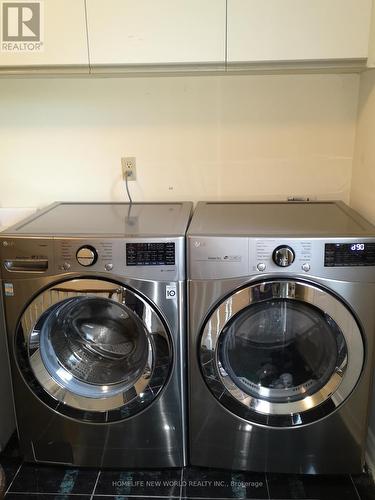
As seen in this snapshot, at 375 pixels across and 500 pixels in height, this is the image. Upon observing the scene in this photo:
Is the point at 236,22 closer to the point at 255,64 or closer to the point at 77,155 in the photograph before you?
the point at 255,64

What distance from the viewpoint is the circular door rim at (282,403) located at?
1.50m

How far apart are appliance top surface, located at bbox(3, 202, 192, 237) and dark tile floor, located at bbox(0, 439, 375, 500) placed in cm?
95

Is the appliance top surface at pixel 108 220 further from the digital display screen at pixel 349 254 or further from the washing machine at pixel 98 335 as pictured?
the digital display screen at pixel 349 254

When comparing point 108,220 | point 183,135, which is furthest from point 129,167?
point 108,220

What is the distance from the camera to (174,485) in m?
1.73

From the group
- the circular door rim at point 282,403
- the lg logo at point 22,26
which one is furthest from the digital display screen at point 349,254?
the lg logo at point 22,26

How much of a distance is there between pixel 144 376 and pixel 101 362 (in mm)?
216

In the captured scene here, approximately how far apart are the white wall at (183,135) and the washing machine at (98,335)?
30 centimetres

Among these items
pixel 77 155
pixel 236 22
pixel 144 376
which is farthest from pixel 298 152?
pixel 144 376

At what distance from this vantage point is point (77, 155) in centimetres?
209

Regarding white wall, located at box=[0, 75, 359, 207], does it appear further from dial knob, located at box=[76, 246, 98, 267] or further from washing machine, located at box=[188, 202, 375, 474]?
dial knob, located at box=[76, 246, 98, 267]

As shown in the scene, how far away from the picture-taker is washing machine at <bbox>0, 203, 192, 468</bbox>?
5.04 feet

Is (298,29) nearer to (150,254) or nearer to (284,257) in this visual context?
(284,257)

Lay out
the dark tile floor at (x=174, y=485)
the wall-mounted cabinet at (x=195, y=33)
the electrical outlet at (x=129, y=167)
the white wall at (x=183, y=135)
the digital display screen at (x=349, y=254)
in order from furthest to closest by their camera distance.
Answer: the electrical outlet at (x=129, y=167) < the white wall at (x=183, y=135) < the dark tile floor at (x=174, y=485) < the wall-mounted cabinet at (x=195, y=33) < the digital display screen at (x=349, y=254)
